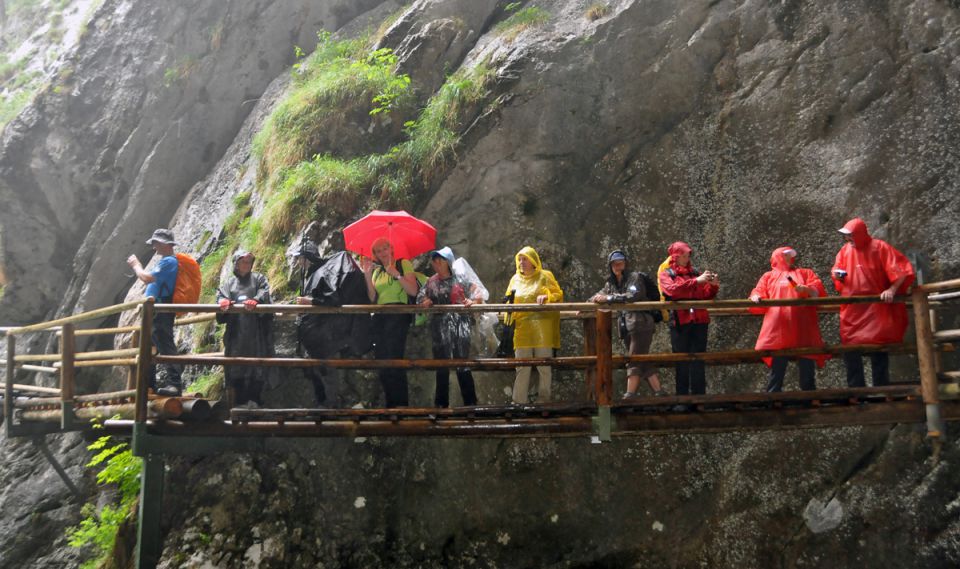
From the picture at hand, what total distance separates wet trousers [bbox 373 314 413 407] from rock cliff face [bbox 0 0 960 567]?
1655mm

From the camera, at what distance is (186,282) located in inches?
346

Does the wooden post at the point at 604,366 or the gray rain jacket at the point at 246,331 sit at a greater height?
the gray rain jacket at the point at 246,331

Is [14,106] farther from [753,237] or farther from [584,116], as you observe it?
[753,237]

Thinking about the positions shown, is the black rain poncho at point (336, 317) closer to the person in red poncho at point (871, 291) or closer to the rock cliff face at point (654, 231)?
the rock cliff face at point (654, 231)

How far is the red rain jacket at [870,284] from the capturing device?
7.20 meters

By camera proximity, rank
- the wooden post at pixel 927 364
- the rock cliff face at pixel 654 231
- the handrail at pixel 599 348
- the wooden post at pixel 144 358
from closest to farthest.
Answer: the wooden post at pixel 927 364 < the handrail at pixel 599 348 < the wooden post at pixel 144 358 < the rock cliff face at pixel 654 231

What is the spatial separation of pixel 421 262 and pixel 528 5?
5.39 m

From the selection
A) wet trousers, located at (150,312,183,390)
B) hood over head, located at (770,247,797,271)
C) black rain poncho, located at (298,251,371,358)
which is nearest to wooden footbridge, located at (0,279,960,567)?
black rain poncho, located at (298,251,371,358)

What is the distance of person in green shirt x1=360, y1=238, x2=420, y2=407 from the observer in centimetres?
773

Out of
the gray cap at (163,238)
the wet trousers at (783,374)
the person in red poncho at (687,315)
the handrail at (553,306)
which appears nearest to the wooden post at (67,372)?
the gray cap at (163,238)

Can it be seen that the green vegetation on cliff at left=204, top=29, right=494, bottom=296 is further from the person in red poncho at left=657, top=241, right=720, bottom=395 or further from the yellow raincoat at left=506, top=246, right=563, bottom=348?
the person in red poncho at left=657, top=241, right=720, bottom=395

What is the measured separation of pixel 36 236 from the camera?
15023mm

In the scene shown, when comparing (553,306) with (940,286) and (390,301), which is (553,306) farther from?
(940,286)

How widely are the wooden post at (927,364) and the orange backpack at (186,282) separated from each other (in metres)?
7.57
